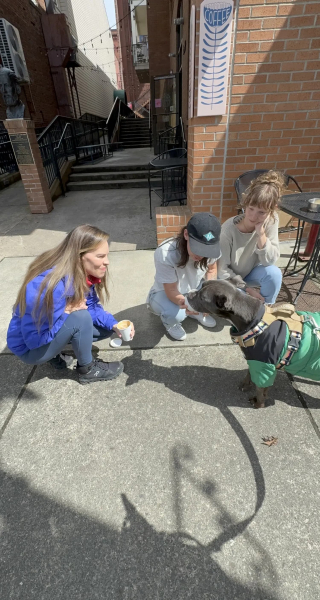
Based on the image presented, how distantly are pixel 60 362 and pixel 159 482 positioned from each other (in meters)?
1.21

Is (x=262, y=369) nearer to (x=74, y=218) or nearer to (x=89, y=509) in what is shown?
(x=89, y=509)

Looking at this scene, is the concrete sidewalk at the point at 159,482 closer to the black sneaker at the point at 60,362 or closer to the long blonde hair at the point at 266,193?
the black sneaker at the point at 60,362

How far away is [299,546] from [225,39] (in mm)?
4086

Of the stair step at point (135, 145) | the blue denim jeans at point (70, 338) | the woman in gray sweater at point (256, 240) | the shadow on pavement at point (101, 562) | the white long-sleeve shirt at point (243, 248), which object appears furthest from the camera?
the stair step at point (135, 145)

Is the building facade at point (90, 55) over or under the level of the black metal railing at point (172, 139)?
over

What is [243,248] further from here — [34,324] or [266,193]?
[34,324]

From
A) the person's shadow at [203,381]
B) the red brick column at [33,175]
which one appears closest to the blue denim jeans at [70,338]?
the person's shadow at [203,381]

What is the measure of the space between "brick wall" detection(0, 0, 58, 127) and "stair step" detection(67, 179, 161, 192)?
5077mm

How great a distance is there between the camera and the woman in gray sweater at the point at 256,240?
7.37ft

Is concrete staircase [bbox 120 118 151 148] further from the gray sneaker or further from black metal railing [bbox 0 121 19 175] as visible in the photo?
the gray sneaker

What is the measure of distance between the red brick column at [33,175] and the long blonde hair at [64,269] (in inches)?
193

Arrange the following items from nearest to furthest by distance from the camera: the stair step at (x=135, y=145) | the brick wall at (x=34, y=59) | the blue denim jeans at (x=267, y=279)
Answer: the blue denim jeans at (x=267, y=279) → the brick wall at (x=34, y=59) → the stair step at (x=135, y=145)

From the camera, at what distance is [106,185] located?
26.6 feet

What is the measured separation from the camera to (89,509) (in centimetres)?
157
